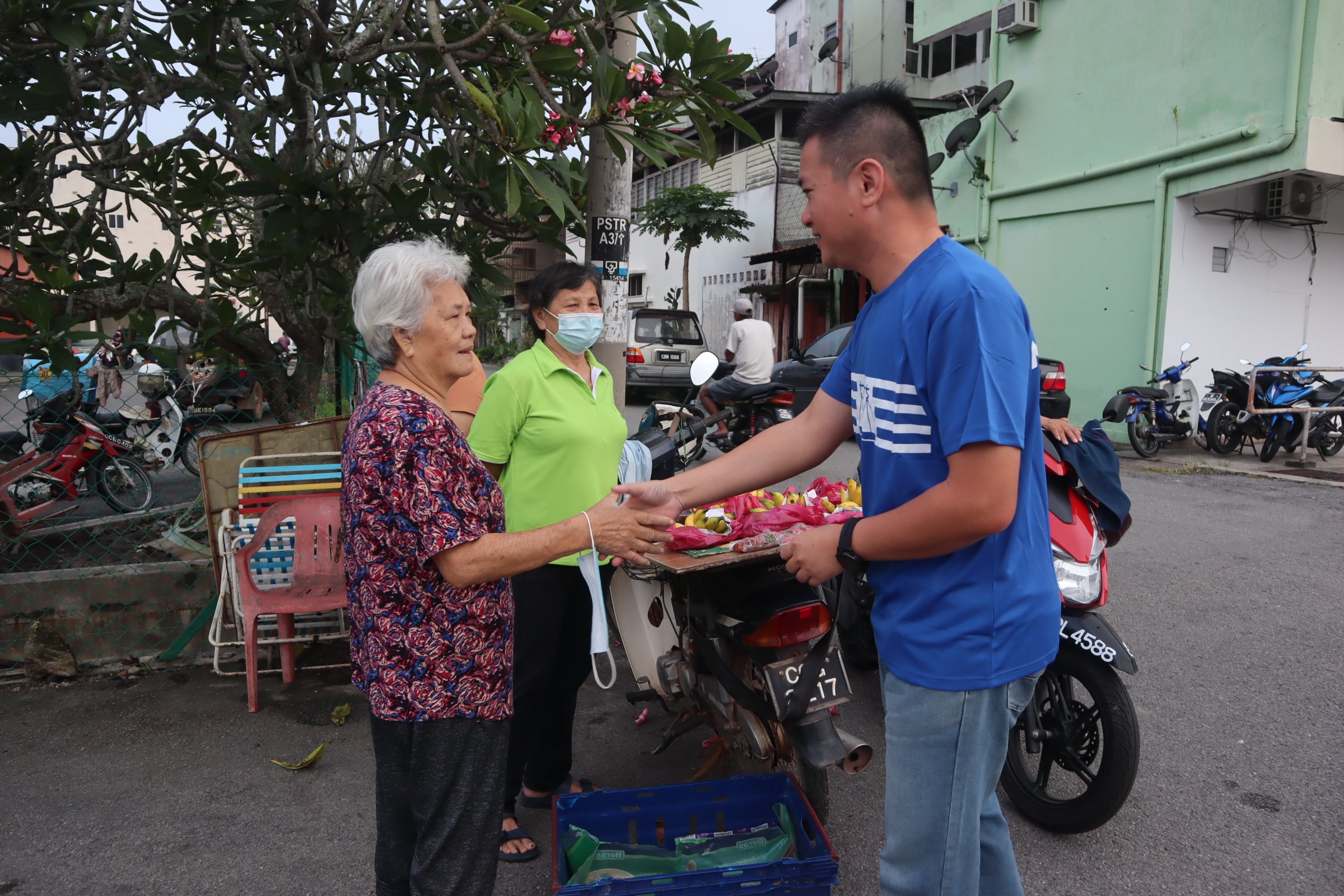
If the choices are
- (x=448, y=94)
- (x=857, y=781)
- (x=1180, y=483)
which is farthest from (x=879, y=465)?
(x=1180, y=483)

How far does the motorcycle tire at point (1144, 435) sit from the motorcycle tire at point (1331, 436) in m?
1.64

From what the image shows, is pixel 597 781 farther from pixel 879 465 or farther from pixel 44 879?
pixel 879 465

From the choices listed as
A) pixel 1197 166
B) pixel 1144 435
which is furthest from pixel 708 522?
pixel 1197 166

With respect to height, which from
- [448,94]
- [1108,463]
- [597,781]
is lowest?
[597,781]

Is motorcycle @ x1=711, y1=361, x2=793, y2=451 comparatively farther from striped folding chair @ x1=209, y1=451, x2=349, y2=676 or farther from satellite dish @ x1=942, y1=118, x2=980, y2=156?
satellite dish @ x1=942, y1=118, x2=980, y2=156

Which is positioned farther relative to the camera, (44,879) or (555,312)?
(555,312)

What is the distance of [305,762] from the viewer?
11.4 feet

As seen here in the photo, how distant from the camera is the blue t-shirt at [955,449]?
1.60 m

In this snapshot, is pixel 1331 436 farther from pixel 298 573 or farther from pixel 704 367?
pixel 298 573

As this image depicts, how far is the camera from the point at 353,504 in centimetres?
194

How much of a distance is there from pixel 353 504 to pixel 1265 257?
14.1m

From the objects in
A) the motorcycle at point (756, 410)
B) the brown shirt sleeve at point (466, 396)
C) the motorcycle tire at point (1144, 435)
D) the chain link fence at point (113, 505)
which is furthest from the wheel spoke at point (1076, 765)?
the motorcycle tire at point (1144, 435)

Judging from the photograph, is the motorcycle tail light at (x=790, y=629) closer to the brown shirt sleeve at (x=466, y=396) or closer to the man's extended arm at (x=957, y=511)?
the man's extended arm at (x=957, y=511)

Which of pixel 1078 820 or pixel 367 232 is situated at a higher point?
pixel 367 232
